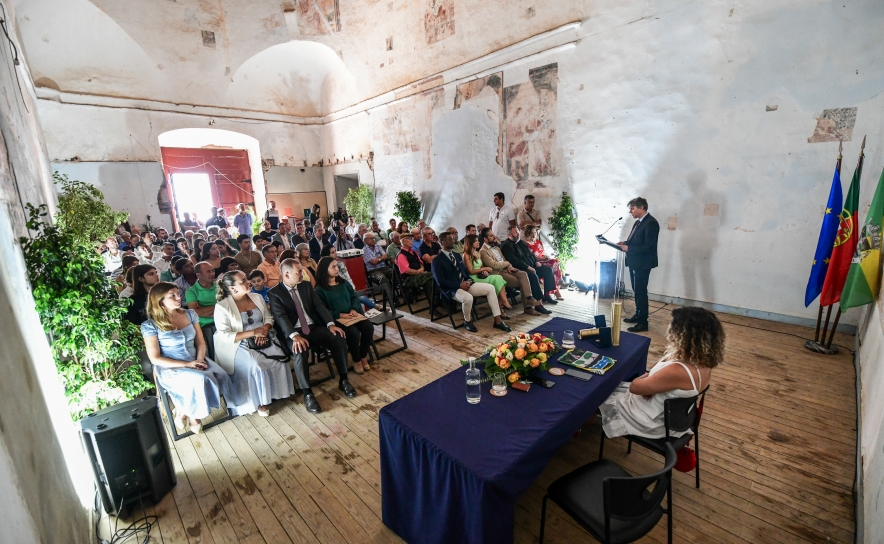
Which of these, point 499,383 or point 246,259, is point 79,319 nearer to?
point 499,383

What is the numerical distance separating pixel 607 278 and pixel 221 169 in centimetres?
1323

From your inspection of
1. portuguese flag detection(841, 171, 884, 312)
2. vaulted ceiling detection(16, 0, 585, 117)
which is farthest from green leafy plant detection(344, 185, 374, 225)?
portuguese flag detection(841, 171, 884, 312)

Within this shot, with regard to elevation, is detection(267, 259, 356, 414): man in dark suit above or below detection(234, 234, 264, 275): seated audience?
below

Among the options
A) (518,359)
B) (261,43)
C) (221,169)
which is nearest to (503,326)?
(518,359)

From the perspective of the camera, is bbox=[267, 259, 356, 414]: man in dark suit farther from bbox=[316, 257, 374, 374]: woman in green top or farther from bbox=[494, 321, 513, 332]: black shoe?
bbox=[494, 321, 513, 332]: black shoe

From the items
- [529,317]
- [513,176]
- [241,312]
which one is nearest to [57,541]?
[241,312]

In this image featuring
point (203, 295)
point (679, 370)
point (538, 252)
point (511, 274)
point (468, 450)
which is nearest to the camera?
point (468, 450)

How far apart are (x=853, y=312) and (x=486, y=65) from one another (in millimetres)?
7387

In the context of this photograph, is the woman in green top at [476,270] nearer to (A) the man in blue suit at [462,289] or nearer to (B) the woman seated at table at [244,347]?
(A) the man in blue suit at [462,289]

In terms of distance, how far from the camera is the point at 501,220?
789 centimetres

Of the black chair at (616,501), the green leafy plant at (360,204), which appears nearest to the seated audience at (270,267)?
the black chair at (616,501)

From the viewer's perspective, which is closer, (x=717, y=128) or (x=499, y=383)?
(x=499, y=383)

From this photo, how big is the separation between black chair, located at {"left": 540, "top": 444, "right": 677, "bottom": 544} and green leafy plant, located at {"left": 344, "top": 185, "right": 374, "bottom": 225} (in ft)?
37.0

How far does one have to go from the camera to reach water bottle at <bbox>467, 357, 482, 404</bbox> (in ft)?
7.87
